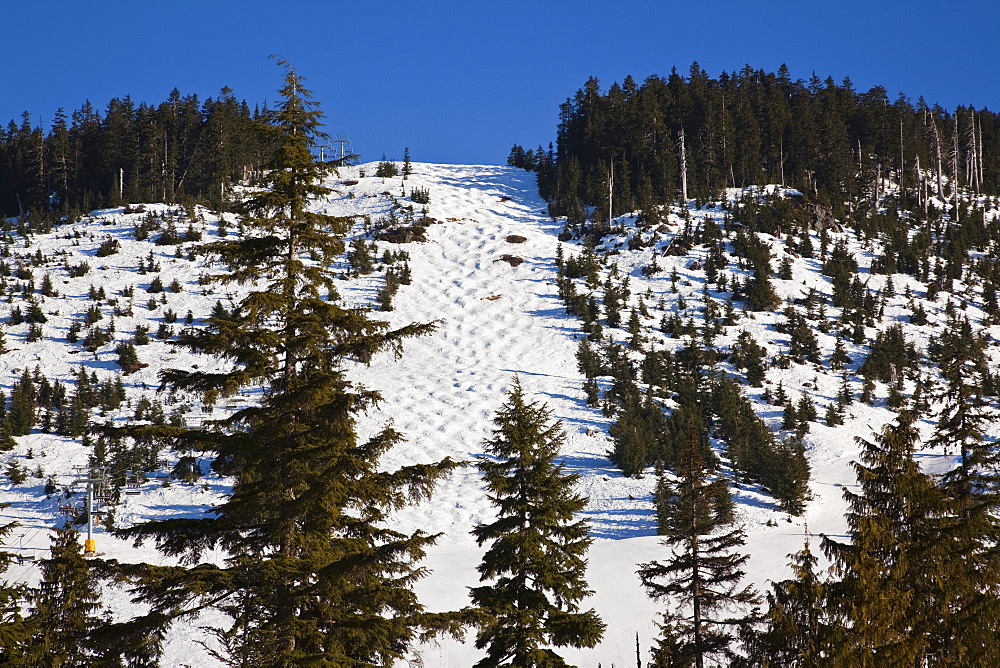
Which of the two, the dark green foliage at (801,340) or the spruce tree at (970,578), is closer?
the spruce tree at (970,578)

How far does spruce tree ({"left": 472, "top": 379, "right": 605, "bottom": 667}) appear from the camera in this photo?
10.6m

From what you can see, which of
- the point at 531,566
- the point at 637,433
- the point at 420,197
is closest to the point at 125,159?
the point at 420,197

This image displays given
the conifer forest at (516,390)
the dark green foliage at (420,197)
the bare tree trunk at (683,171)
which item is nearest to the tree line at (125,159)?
the conifer forest at (516,390)

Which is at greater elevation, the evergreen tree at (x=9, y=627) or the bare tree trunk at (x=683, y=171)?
the bare tree trunk at (x=683, y=171)

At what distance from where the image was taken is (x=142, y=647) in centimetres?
661

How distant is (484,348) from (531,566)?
32676 millimetres

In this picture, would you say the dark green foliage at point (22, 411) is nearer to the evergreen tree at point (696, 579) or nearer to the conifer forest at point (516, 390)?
the conifer forest at point (516, 390)

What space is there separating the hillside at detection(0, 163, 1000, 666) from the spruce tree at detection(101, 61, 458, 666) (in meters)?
6.67

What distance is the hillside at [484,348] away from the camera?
949 inches

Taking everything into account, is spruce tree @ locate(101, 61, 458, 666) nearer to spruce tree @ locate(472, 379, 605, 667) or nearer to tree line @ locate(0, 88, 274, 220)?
spruce tree @ locate(472, 379, 605, 667)

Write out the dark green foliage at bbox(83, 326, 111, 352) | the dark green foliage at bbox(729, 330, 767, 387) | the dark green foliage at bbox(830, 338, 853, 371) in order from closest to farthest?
1. the dark green foliage at bbox(729, 330, 767, 387)
2. the dark green foliage at bbox(83, 326, 111, 352)
3. the dark green foliage at bbox(830, 338, 853, 371)

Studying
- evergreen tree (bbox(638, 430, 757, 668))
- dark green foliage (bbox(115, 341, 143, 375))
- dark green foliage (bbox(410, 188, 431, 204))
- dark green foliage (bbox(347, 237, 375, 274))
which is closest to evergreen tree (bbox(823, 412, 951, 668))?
evergreen tree (bbox(638, 430, 757, 668))

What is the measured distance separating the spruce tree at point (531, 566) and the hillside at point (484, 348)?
4.63m

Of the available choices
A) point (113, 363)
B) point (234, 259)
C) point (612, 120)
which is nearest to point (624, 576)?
point (234, 259)
